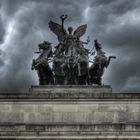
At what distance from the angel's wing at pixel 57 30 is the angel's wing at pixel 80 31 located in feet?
2.15

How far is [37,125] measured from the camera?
26.2 m

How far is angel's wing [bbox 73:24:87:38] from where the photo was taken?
31469 millimetres

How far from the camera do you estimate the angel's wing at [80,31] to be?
31.5 m

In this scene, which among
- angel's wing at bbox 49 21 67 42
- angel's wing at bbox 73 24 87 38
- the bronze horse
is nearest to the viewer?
the bronze horse

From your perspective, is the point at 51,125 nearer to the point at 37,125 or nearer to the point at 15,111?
the point at 37,125

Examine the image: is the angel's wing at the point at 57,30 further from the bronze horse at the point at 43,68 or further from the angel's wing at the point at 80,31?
the bronze horse at the point at 43,68

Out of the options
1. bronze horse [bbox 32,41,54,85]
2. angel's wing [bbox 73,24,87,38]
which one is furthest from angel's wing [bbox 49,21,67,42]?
bronze horse [bbox 32,41,54,85]

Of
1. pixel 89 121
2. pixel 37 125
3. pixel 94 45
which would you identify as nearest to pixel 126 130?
pixel 89 121

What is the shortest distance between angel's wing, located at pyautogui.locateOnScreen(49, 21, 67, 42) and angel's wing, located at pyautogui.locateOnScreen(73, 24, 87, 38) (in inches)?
25.8

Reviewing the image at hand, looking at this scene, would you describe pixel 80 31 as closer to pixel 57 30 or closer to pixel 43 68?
pixel 57 30

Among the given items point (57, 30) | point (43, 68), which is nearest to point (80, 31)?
point (57, 30)

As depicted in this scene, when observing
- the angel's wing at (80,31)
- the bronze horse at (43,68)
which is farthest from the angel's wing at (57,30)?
the bronze horse at (43,68)

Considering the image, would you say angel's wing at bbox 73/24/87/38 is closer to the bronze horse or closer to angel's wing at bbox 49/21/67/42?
angel's wing at bbox 49/21/67/42

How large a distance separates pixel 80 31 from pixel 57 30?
1294 millimetres
